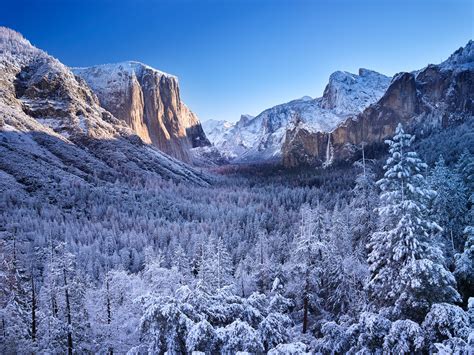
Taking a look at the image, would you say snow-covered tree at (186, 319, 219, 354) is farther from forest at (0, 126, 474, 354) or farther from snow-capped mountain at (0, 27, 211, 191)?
snow-capped mountain at (0, 27, 211, 191)

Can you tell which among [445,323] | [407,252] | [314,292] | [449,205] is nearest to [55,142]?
[314,292]

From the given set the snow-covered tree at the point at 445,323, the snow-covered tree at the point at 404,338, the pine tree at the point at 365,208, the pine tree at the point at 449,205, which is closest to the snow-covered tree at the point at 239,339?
the snow-covered tree at the point at 404,338

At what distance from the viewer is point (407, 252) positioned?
41.3 feet

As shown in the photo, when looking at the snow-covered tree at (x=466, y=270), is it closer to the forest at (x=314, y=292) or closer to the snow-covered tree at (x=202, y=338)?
the forest at (x=314, y=292)

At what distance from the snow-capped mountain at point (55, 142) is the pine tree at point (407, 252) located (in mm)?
120503

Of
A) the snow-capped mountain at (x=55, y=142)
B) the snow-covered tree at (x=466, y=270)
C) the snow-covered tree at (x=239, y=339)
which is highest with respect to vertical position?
the snow-capped mountain at (x=55, y=142)

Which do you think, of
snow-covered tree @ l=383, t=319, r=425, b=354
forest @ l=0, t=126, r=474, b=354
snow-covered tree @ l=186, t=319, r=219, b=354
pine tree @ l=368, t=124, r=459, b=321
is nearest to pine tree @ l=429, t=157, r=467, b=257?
forest @ l=0, t=126, r=474, b=354

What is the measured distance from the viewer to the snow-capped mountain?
12350 centimetres

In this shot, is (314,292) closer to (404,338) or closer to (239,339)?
(404,338)

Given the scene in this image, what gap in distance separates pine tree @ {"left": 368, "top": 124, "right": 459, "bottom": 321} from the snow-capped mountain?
12050 centimetres

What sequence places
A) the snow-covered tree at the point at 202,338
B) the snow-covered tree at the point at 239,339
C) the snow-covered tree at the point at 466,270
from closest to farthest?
the snow-covered tree at the point at 202,338
the snow-covered tree at the point at 239,339
the snow-covered tree at the point at 466,270

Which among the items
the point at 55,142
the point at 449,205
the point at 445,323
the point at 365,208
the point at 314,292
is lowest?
the point at 314,292

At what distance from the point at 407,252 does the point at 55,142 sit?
166 m

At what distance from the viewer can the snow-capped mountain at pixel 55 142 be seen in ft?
405
